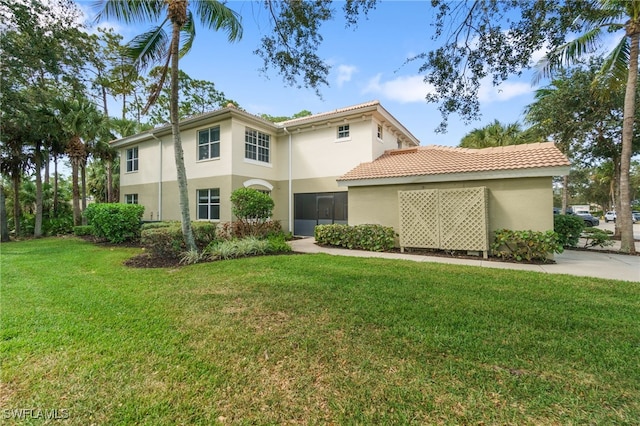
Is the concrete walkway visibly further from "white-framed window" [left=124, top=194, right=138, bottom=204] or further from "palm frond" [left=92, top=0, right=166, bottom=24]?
"white-framed window" [left=124, top=194, right=138, bottom=204]

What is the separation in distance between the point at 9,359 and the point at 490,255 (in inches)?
444

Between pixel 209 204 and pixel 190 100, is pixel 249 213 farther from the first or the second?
pixel 190 100

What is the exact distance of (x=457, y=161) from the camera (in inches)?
431

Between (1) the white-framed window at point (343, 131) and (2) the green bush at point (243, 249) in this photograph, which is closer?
(2) the green bush at point (243, 249)

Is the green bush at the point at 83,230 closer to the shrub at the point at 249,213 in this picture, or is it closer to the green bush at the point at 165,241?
the green bush at the point at 165,241

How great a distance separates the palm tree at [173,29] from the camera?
8.18 meters

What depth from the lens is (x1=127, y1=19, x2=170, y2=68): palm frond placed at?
8.84 metres

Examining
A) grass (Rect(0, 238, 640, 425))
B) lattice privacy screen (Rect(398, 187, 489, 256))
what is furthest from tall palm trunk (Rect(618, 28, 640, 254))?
grass (Rect(0, 238, 640, 425))

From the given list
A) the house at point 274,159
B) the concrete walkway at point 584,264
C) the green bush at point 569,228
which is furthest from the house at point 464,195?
the green bush at point 569,228

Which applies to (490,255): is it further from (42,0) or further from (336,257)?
(42,0)

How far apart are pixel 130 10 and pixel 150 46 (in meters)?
0.99

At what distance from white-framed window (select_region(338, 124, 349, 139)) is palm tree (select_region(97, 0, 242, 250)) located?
7.03 m

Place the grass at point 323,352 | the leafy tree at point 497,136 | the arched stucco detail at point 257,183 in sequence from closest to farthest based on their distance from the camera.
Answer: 1. the grass at point 323,352
2. the arched stucco detail at point 257,183
3. the leafy tree at point 497,136

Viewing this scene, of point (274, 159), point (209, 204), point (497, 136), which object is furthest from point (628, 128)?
point (209, 204)
